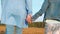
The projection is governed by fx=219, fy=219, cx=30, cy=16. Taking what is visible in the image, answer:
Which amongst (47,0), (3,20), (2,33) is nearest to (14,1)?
(3,20)

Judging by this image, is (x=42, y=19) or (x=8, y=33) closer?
(x=8, y=33)

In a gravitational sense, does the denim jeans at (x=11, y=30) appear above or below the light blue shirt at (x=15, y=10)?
below

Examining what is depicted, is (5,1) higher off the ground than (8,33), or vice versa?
(5,1)

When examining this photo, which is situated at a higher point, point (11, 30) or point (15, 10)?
point (15, 10)

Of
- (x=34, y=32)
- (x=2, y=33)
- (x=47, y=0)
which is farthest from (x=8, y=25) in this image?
(x=34, y=32)

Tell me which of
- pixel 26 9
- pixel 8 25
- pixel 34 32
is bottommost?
pixel 34 32

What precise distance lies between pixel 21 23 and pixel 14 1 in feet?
0.72

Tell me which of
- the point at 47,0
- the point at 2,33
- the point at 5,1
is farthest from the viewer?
the point at 2,33

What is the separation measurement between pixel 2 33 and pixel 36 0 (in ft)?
2.14

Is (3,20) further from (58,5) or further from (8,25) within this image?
(58,5)

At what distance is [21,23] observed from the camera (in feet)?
6.68

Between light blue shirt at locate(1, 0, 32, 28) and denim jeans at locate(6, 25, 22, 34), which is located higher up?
light blue shirt at locate(1, 0, 32, 28)

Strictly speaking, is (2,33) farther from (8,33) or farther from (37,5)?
(8,33)

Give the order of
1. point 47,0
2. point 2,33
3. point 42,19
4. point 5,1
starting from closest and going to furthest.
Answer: point 5,1 → point 47,0 → point 42,19 → point 2,33
